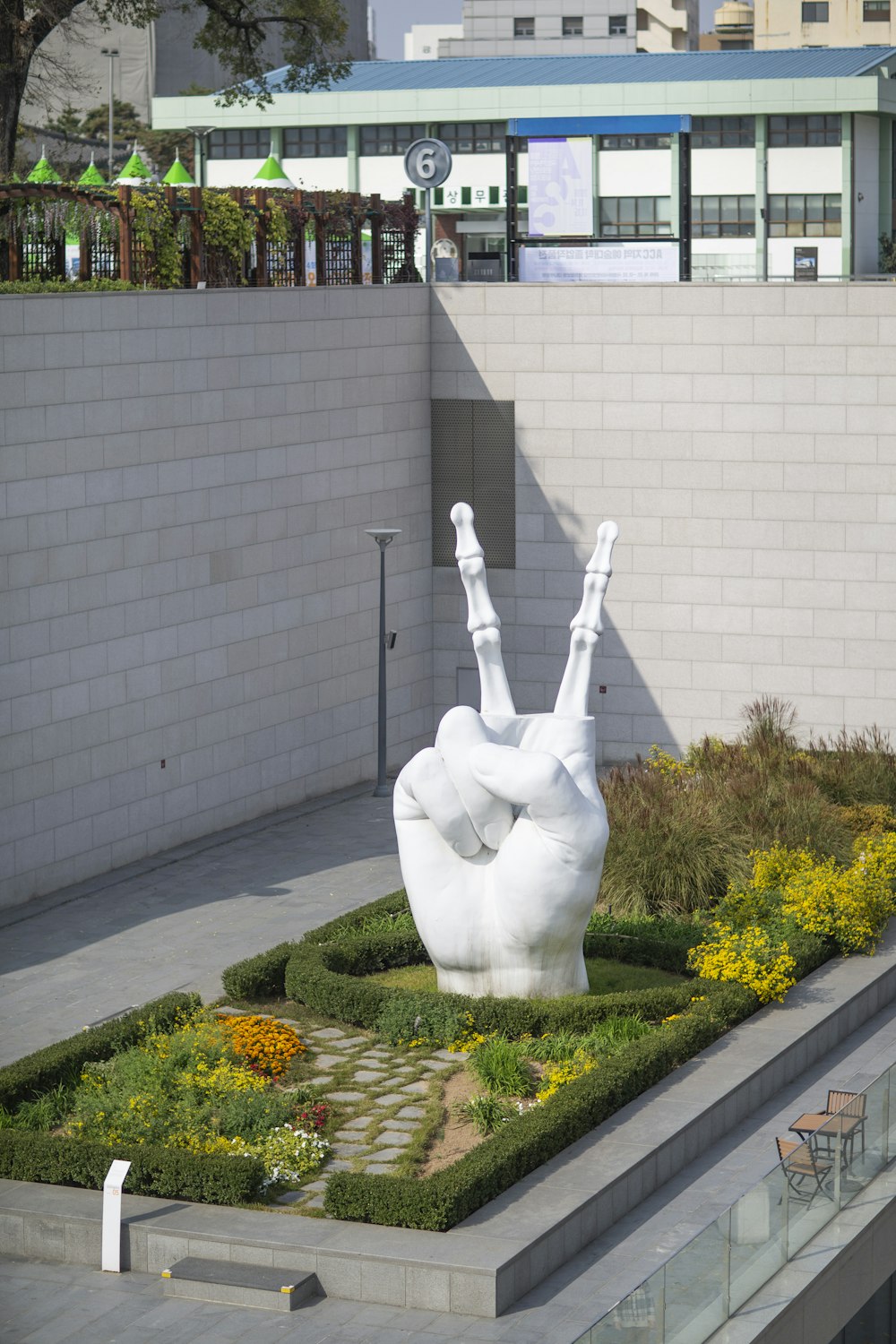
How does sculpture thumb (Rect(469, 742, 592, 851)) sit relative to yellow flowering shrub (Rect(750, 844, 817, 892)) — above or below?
above

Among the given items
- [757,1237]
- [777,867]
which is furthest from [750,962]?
[757,1237]

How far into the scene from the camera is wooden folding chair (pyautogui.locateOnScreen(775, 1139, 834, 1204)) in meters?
11.1

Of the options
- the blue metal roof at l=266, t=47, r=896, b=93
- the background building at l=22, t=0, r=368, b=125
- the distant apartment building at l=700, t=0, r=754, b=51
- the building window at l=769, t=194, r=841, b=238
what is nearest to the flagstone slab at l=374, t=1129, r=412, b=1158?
the building window at l=769, t=194, r=841, b=238

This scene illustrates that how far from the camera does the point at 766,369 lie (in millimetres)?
24500

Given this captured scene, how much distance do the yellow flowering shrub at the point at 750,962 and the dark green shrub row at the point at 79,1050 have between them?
4.04m

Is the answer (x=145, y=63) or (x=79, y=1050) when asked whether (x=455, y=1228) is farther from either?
(x=145, y=63)

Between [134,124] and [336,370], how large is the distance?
43981mm

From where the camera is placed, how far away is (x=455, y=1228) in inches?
456

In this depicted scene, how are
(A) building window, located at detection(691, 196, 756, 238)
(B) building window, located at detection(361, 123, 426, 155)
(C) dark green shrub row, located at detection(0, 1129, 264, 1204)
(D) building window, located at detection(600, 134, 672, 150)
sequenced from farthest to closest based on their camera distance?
(B) building window, located at detection(361, 123, 426, 155), (A) building window, located at detection(691, 196, 756, 238), (D) building window, located at detection(600, 134, 672, 150), (C) dark green shrub row, located at detection(0, 1129, 264, 1204)

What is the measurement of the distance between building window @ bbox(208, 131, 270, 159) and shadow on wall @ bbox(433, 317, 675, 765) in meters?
28.3

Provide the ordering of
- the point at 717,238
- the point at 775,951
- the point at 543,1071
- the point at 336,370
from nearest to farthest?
the point at 543,1071 < the point at 775,951 < the point at 336,370 < the point at 717,238

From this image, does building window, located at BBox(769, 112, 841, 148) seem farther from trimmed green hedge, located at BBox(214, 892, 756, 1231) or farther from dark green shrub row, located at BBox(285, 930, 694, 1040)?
dark green shrub row, located at BBox(285, 930, 694, 1040)

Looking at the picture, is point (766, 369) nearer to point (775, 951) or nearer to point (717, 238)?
point (775, 951)

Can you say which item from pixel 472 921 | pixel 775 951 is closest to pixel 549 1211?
pixel 472 921
